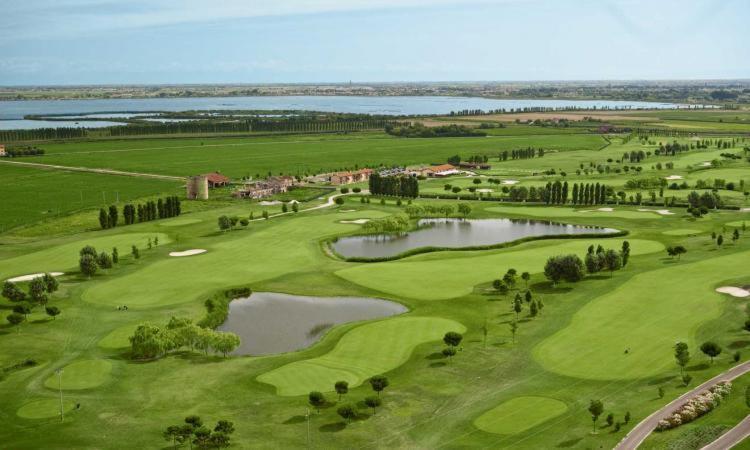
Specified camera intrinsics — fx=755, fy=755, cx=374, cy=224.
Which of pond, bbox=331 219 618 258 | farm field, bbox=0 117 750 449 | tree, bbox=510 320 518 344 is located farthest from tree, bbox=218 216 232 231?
tree, bbox=510 320 518 344

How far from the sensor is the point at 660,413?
42281 mm

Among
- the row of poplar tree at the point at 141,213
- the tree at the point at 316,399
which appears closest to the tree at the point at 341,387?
the tree at the point at 316,399

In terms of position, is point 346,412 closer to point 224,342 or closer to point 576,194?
point 224,342

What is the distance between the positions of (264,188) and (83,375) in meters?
87.6

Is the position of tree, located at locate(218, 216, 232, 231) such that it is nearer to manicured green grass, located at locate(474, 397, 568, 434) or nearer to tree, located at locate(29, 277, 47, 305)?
tree, located at locate(29, 277, 47, 305)

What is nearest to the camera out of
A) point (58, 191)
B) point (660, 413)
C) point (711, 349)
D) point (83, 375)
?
point (660, 413)

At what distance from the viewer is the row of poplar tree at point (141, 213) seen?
102812 mm

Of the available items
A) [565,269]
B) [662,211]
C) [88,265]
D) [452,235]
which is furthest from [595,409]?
[662,211]

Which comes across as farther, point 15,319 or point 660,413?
point 15,319

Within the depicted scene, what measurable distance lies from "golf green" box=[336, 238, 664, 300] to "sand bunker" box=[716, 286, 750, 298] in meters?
16.5

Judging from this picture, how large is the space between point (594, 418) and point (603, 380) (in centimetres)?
785

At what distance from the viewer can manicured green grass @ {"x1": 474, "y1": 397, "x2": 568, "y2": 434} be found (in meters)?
42.3

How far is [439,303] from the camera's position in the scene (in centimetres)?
6675

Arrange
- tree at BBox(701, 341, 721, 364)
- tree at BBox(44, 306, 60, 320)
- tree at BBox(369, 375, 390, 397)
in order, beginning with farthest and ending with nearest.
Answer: tree at BBox(44, 306, 60, 320) → tree at BBox(701, 341, 721, 364) → tree at BBox(369, 375, 390, 397)
